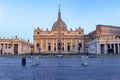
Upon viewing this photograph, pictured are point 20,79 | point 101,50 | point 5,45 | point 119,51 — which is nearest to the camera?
point 20,79

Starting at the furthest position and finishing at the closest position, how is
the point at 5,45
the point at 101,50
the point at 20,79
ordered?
the point at 5,45, the point at 101,50, the point at 20,79

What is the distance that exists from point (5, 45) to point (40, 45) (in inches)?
797

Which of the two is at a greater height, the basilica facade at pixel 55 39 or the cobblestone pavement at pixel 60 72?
the basilica facade at pixel 55 39

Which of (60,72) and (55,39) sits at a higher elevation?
(55,39)

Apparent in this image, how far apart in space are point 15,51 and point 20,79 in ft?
477

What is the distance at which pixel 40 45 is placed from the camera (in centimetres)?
16862

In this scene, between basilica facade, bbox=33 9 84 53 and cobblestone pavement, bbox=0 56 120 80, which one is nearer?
cobblestone pavement, bbox=0 56 120 80

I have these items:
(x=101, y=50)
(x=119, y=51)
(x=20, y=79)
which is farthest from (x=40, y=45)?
(x=20, y=79)

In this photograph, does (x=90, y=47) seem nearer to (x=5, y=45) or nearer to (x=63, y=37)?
(x=63, y=37)

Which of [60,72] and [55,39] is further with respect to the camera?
[55,39]

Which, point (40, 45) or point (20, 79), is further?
point (40, 45)

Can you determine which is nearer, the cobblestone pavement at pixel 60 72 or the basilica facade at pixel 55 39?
the cobblestone pavement at pixel 60 72

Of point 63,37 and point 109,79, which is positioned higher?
point 63,37

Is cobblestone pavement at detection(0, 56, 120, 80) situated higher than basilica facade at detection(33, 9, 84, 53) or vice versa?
basilica facade at detection(33, 9, 84, 53)
